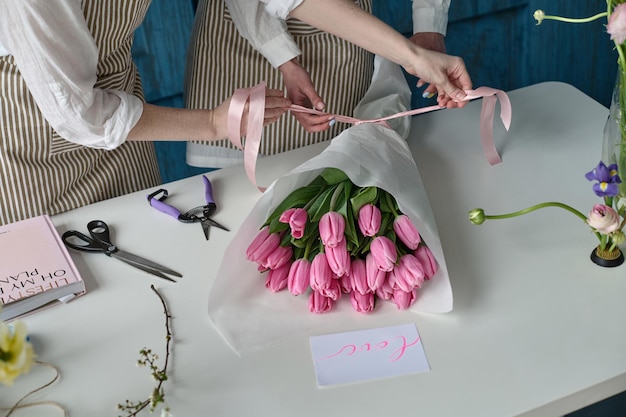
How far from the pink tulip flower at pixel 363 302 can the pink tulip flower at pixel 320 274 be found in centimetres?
4

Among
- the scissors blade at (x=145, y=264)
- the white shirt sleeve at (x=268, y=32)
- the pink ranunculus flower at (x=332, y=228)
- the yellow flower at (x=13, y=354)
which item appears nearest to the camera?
the yellow flower at (x=13, y=354)

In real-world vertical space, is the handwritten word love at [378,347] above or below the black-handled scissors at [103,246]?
below

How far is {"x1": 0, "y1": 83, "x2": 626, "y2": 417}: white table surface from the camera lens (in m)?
0.83

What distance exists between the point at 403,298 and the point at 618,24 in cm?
39

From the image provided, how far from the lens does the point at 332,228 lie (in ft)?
3.00

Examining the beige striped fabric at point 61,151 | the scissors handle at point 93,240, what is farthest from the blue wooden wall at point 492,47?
the scissors handle at point 93,240

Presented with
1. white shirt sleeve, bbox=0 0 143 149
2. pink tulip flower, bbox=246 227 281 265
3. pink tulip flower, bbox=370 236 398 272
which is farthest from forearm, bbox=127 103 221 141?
pink tulip flower, bbox=370 236 398 272

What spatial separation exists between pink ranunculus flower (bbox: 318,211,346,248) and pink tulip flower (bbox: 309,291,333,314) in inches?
2.8

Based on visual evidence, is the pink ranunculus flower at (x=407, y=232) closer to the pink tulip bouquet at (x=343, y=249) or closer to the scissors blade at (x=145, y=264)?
the pink tulip bouquet at (x=343, y=249)

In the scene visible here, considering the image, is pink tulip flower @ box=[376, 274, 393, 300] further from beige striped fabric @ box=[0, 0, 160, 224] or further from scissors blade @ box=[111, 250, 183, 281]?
beige striped fabric @ box=[0, 0, 160, 224]

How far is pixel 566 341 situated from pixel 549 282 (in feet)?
0.36

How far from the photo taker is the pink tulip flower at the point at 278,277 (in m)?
0.97

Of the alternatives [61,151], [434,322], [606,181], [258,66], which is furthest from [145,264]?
[606,181]

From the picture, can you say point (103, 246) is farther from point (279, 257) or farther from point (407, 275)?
point (407, 275)
